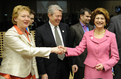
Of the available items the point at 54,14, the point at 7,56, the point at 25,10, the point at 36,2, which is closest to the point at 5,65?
the point at 7,56

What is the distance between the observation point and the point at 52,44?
8.71 feet

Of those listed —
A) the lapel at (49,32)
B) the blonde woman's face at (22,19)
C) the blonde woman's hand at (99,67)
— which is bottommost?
the blonde woman's hand at (99,67)

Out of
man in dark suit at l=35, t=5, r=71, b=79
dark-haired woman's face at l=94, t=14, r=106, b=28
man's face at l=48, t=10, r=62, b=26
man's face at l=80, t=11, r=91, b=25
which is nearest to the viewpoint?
dark-haired woman's face at l=94, t=14, r=106, b=28

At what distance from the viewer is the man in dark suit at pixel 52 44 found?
2611mm

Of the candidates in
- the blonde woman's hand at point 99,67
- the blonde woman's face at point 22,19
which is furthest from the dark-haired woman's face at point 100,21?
the blonde woman's face at point 22,19

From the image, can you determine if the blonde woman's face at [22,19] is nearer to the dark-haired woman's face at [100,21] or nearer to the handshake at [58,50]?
the handshake at [58,50]

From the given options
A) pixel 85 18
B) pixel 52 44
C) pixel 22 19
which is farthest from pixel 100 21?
pixel 85 18

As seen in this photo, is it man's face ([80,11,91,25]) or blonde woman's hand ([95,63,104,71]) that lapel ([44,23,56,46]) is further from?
man's face ([80,11,91,25])

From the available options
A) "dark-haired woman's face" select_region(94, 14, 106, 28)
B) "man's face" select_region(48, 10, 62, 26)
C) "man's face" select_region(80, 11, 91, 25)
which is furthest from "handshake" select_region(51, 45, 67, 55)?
"man's face" select_region(80, 11, 91, 25)

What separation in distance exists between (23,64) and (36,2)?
5018 mm

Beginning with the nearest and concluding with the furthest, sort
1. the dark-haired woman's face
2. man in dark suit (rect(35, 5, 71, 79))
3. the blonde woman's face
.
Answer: the blonde woman's face
the dark-haired woman's face
man in dark suit (rect(35, 5, 71, 79))

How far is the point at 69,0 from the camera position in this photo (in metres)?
7.02

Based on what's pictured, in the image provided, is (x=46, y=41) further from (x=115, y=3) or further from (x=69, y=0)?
(x=115, y=3)

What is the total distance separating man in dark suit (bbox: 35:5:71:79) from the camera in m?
2.61
